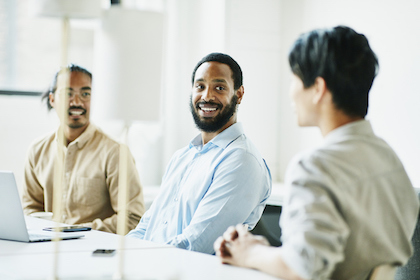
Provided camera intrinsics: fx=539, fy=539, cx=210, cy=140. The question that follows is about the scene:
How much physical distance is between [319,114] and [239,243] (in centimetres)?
43

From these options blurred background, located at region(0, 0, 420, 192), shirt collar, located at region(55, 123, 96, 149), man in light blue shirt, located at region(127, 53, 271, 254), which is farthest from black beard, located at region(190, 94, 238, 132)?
shirt collar, located at region(55, 123, 96, 149)

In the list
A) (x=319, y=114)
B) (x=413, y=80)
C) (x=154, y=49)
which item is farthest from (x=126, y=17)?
(x=413, y=80)

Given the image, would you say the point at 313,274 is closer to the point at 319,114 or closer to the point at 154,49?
the point at 319,114

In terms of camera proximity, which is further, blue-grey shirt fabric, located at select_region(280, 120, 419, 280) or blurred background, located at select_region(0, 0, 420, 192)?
blurred background, located at select_region(0, 0, 420, 192)

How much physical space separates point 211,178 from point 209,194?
0.10 meters

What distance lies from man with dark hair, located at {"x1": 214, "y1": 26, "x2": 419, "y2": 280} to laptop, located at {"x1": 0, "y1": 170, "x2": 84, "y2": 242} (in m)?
0.84

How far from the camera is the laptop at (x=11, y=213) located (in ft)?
6.19

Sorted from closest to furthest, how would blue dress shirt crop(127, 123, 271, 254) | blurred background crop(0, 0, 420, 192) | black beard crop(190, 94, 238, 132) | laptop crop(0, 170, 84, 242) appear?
laptop crop(0, 170, 84, 242) → blue dress shirt crop(127, 123, 271, 254) → black beard crop(190, 94, 238, 132) → blurred background crop(0, 0, 420, 192)

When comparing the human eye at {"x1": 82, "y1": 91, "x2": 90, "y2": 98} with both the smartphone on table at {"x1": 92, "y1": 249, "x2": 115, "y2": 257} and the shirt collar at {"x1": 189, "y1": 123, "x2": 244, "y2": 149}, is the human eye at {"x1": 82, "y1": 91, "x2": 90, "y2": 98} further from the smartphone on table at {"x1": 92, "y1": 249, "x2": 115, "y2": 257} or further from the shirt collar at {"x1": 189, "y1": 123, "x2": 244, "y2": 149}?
the smartphone on table at {"x1": 92, "y1": 249, "x2": 115, "y2": 257}

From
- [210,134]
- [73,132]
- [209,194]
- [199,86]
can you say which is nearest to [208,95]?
[199,86]

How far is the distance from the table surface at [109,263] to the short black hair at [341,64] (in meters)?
0.52

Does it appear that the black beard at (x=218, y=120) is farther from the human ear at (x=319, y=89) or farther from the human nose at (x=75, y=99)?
the human ear at (x=319, y=89)

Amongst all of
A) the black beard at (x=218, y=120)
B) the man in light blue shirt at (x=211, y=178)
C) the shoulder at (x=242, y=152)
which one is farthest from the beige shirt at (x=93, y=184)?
the shoulder at (x=242, y=152)

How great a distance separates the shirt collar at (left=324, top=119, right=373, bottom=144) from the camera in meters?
1.39
